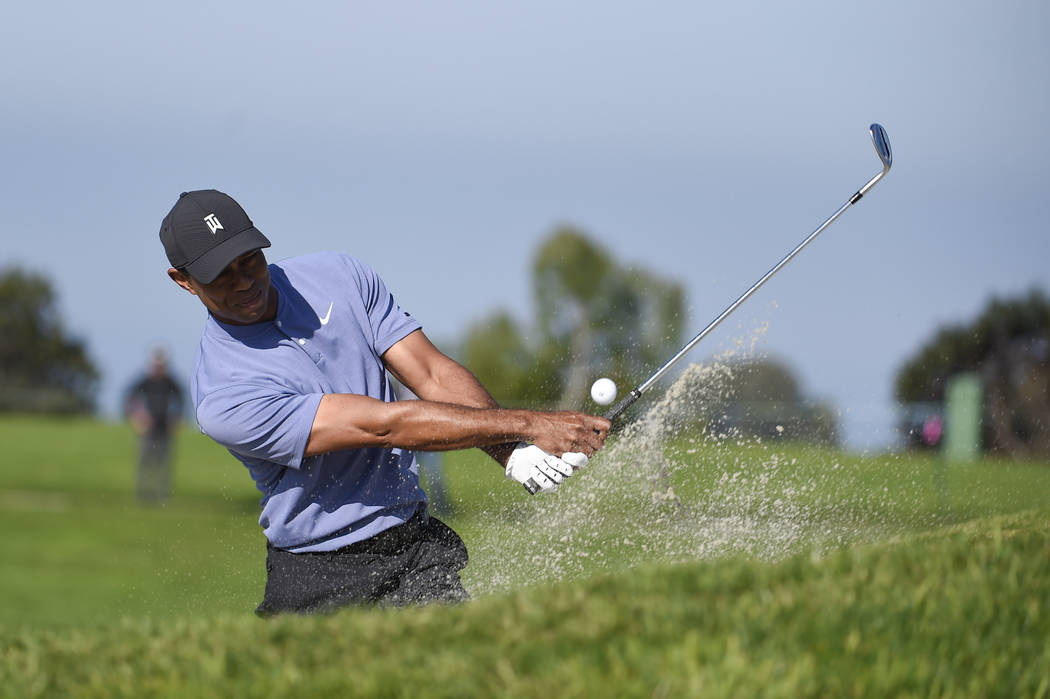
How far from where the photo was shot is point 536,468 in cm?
490

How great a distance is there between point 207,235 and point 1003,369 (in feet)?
117

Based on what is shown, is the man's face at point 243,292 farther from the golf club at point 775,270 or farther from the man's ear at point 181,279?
the golf club at point 775,270

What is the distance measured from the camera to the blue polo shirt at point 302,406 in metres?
4.81

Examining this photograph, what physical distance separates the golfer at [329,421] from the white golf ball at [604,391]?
301mm

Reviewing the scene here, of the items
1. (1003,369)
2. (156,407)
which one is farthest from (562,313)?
(156,407)

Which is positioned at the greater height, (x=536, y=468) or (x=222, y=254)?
(x=222, y=254)

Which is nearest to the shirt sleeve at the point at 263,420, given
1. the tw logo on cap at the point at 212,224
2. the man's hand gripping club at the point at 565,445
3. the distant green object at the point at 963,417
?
the tw logo on cap at the point at 212,224

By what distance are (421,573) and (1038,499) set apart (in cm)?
579

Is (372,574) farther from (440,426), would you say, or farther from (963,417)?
(963,417)

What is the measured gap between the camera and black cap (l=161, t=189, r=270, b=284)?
4848 mm

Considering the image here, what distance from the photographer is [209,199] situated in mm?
5094

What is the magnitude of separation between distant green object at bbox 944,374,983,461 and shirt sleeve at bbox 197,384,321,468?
13.8 metres

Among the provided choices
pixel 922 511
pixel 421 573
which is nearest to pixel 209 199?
pixel 421 573

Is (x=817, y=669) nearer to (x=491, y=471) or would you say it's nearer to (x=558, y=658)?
(x=558, y=658)
